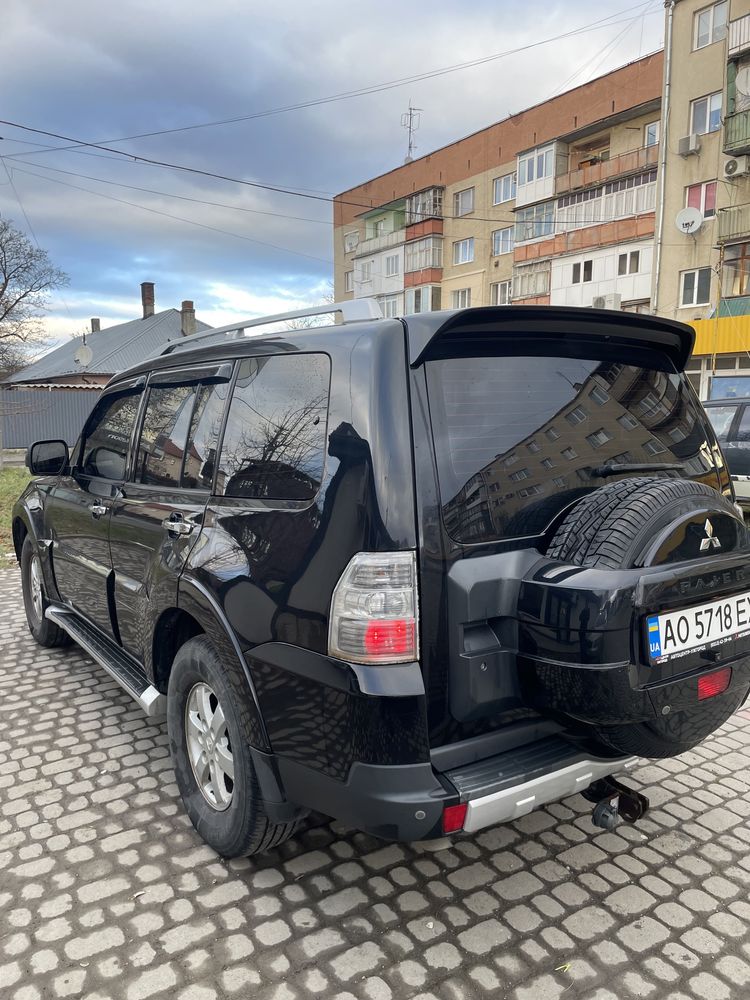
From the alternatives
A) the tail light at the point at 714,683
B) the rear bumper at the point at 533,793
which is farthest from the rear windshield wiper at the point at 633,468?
Result: the rear bumper at the point at 533,793

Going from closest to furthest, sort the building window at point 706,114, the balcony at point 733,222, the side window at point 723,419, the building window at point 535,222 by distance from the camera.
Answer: the side window at point 723,419 < the balcony at point 733,222 < the building window at point 706,114 < the building window at point 535,222

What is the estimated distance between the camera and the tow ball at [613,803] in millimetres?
2488

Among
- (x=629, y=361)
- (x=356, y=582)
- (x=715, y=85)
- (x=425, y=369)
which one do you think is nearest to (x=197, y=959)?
(x=356, y=582)

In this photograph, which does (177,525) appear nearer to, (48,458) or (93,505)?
(93,505)

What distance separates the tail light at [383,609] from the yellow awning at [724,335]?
79.4 ft

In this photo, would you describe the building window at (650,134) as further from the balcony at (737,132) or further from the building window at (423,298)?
the building window at (423,298)

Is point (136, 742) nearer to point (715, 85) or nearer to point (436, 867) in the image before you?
point (436, 867)

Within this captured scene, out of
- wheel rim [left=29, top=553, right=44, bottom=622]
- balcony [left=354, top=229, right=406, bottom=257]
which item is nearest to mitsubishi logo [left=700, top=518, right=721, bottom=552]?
wheel rim [left=29, top=553, right=44, bottom=622]

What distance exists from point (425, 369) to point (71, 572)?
3.00 meters

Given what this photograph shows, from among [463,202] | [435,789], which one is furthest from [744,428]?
[463,202]

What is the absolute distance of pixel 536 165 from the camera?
32.6 meters

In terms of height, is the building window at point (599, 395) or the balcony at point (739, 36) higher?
the balcony at point (739, 36)

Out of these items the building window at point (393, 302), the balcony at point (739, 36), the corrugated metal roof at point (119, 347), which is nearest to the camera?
the balcony at point (739, 36)

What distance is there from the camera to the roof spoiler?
2104 mm
